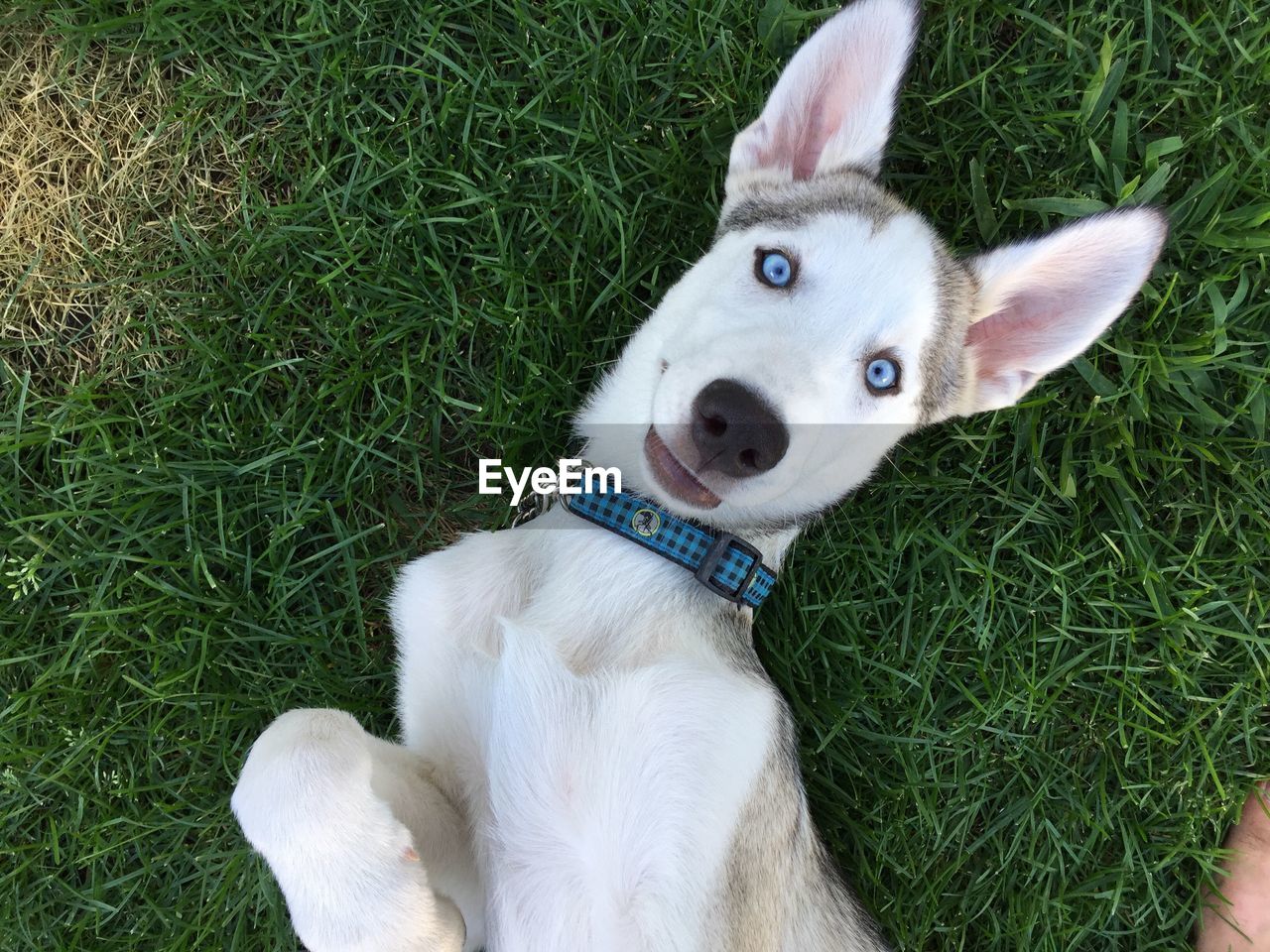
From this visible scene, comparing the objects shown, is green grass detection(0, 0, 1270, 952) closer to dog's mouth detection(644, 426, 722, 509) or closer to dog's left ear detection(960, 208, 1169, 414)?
dog's left ear detection(960, 208, 1169, 414)

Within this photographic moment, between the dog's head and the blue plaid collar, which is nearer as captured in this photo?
the dog's head

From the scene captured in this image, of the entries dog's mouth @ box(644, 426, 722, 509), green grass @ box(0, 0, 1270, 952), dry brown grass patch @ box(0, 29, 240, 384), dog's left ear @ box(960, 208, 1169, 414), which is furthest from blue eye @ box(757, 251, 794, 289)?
dry brown grass patch @ box(0, 29, 240, 384)

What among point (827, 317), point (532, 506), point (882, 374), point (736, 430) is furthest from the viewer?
point (532, 506)

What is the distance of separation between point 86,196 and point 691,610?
3.33 metres

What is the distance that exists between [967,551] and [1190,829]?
1544mm

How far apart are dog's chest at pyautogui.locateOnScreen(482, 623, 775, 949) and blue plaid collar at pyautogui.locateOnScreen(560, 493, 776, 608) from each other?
30 cm

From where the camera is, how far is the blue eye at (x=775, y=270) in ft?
8.91

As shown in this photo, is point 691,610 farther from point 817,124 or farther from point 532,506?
point 817,124

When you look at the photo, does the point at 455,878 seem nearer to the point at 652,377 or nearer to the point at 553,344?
the point at 652,377

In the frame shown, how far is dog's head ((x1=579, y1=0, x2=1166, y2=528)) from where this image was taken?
248cm

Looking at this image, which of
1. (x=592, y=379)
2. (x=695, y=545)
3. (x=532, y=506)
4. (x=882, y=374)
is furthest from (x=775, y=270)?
(x=532, y=506)

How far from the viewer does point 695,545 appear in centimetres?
281

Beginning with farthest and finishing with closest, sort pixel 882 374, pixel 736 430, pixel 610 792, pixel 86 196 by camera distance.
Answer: pixel 86 196, pixel 882 374, pixel 610 792, pixel 736 430

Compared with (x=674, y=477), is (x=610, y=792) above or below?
below
